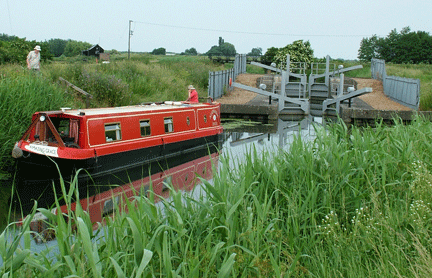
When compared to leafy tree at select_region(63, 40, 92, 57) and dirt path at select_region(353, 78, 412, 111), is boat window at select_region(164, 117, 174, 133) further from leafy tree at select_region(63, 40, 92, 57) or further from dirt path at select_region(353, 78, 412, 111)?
leafy tree at select_region(63, 40, 92, 57)

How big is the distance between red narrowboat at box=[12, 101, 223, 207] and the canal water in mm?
459

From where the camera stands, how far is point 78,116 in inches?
354

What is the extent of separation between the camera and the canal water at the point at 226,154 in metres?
6.34

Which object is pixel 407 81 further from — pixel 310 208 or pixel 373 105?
pixel 310 208

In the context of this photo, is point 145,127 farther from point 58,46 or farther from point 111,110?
point 58,46

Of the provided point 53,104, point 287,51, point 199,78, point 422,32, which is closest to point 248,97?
point 199,78

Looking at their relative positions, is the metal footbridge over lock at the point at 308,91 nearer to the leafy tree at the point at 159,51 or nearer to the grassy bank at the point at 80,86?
the grassy bank at the point at 80,86

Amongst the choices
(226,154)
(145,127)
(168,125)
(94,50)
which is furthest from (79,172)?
(94,50)

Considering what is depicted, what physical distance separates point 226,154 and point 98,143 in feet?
9.28

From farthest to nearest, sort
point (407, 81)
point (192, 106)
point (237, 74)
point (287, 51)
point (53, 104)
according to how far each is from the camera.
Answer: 1. point (287, 51)
2. point (237, 74)
3. point (407, 81)
4. point (192, 106)
5. point (53, 104)

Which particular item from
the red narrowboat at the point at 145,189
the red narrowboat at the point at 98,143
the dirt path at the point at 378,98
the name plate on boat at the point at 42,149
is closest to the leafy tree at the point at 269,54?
the dirt path at the point at 378,98

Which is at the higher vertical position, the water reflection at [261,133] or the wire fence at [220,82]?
the wire fence at [220,82]

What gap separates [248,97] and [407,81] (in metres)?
7.64

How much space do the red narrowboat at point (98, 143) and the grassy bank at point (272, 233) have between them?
11.6ft
